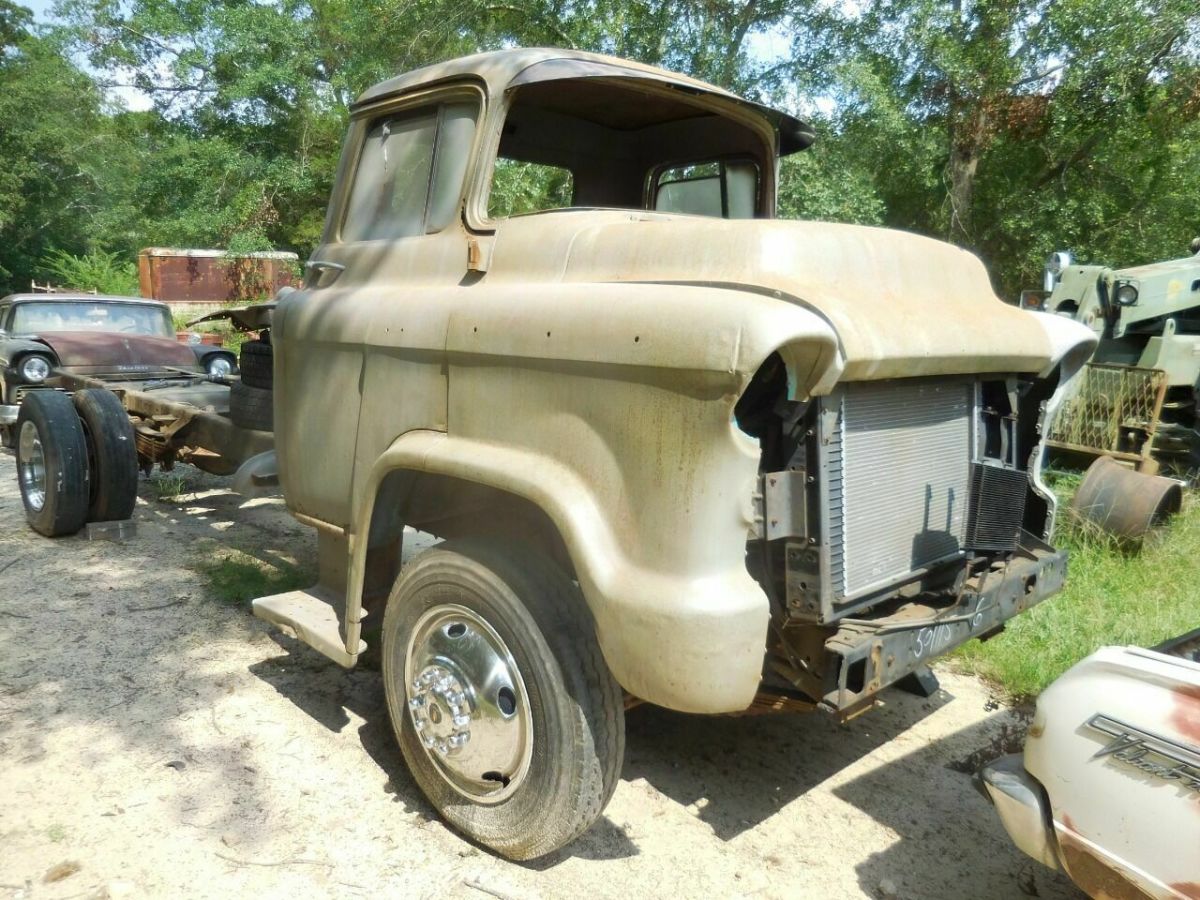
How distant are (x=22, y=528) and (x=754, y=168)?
534 cm

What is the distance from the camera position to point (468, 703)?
264 cm

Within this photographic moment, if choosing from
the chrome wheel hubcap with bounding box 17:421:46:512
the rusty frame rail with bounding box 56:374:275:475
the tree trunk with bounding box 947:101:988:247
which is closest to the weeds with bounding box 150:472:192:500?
the rusty frame rail with bounding box 56:374:275:475

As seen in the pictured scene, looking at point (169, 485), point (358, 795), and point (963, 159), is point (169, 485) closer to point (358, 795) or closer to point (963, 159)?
point (358, 795)

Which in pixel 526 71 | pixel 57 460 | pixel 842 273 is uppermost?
pixel 526 71

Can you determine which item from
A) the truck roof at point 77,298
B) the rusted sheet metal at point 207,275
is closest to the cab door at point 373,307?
the truck roof at point 77,298

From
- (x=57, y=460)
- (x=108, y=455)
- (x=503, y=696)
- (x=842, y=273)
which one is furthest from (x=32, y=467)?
(x=842, y=273)

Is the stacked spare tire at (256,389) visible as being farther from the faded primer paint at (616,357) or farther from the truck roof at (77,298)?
the truck roof at (77,298)

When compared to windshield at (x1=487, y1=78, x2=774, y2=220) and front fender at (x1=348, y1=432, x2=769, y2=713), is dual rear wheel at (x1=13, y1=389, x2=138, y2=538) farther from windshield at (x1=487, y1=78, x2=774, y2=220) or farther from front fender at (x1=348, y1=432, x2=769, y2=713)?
front fender at (x1=348, y1=432, x2=769, y2=713)

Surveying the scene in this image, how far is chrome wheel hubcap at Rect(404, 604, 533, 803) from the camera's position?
8.36ft

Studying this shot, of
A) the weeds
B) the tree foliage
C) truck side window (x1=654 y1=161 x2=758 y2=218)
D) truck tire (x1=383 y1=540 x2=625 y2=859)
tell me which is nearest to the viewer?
truck tire (x1=383 y1=540 x2=625 y2=859)

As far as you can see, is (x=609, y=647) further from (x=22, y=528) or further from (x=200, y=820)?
(x=22, y=528)

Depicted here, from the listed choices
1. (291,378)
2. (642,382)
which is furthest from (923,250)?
(291,378)

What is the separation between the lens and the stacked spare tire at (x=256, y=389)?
4902 mm

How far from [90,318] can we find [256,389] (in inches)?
248
